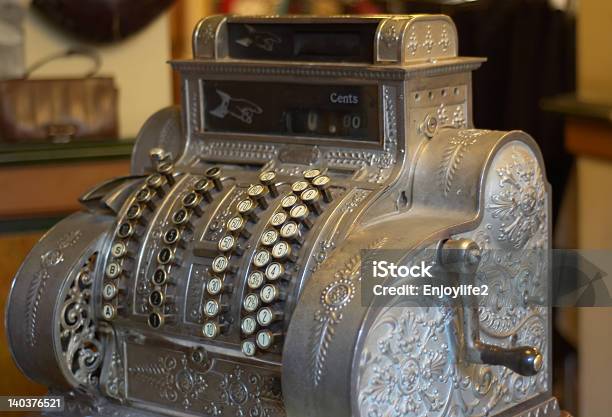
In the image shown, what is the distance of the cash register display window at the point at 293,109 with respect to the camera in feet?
6.05

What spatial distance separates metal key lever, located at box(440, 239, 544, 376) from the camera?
1.64 m

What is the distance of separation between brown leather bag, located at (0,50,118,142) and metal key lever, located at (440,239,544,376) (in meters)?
Answer: 1.89

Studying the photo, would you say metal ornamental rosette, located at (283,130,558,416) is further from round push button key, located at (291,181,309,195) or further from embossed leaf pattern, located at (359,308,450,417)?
round push button key, located at (291,181,309,195)

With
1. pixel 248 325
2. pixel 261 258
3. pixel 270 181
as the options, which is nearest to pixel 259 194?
pixel 270 181

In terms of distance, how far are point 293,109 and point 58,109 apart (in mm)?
1544

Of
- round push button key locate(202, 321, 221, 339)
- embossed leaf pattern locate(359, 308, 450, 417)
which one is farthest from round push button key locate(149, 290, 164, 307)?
embossed leaf pattern locate(359, 308, 450, 417)

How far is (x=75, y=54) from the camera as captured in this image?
348cm

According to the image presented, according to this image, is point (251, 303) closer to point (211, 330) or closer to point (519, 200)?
point (211, 330)

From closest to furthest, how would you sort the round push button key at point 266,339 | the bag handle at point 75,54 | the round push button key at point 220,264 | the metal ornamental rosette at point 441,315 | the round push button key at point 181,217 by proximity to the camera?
the metal ornamental rosette at point 441,315, the round push button key at point 266,339, the round push button key at point 220,264, the round push button key at point 181,217, the bag handle at point 75,54

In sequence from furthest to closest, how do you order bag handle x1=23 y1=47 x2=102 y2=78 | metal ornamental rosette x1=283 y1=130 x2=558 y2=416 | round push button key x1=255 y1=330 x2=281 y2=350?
bag handle x1=23 y1=47 x2=102 y2=78
round push button key x1=255 y1=330 x2=281 y2=350
metal ornamental rosette x1=283 y1=130 x2=558 y2=416

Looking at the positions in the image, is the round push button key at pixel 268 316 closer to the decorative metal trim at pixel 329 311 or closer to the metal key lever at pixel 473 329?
the decorative metal trim at pixel 329 311

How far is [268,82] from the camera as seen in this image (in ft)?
6.40

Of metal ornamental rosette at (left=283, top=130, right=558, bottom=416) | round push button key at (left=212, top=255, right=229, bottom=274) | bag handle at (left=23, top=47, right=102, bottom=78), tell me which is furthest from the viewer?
bag handle at (left=23, top=47, right=102, bottom=78)

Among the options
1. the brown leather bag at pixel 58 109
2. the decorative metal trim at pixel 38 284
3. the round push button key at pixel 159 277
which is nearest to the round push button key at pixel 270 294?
the round push button key at pixel 159 277
